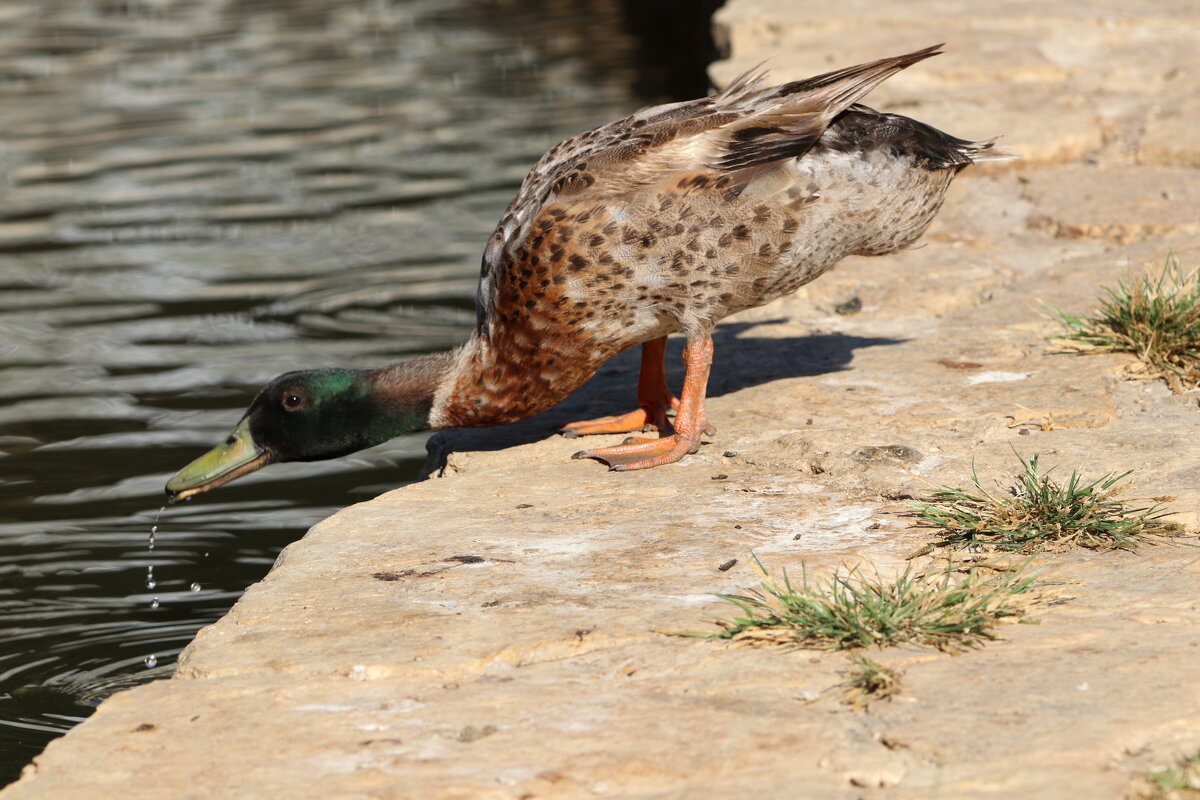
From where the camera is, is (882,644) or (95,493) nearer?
(882,644)

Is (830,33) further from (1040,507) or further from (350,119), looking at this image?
(1040,507)

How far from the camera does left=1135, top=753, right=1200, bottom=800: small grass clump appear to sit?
221 cm

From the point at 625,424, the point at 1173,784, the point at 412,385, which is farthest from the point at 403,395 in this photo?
the point at 1173,784

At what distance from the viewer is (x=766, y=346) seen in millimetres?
5328

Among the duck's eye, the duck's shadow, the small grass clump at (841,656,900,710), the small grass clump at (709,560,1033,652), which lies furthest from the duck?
the small grass clump at (841,656,900,710)

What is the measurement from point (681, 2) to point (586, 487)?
1231 cm

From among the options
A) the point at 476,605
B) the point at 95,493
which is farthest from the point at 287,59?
the point at 476,605

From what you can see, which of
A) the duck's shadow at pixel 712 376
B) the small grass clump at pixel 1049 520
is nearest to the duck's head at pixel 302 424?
the duck's shadow at pixel 712 376

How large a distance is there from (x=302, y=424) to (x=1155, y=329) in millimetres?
2566

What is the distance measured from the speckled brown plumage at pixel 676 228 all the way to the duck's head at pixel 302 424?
182 mm

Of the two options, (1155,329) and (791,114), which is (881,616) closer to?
(791,114)

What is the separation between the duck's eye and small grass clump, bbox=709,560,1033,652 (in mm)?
1844

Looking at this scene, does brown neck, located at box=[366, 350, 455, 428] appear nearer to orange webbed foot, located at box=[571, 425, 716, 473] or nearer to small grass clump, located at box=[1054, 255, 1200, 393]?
orange webbed foot, located at box=[571, 425, 716, 473]

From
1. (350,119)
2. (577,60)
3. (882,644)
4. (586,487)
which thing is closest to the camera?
(882,644)
